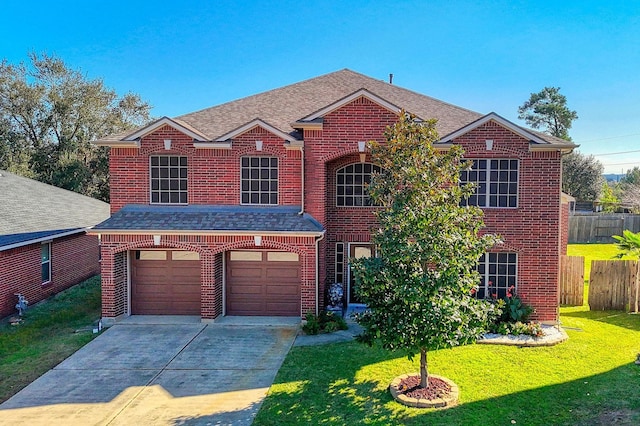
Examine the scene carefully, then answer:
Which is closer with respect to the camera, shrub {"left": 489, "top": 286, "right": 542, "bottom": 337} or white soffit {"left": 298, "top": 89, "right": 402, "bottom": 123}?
shrub {"left": 489, "top": 286, "right": 542, "bottom": 337}

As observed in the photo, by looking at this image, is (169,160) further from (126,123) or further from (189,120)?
(126,123)

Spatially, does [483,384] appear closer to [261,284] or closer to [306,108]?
[261,284]

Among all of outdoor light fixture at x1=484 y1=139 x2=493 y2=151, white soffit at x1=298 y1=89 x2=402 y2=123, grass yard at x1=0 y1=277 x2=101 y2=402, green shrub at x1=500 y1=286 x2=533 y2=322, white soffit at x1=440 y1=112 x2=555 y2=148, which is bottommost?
grass yard at x1=0 y1=277 x2=101 y2=402

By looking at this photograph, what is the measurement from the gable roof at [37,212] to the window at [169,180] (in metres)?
4.52

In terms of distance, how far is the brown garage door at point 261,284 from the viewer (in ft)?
46.9

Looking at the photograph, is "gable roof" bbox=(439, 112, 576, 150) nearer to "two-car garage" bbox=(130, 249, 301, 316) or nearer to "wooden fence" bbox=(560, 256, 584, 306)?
"wooden fence" bbox=(560, 256, 584, 306)

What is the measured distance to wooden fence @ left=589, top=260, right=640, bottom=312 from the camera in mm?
14224

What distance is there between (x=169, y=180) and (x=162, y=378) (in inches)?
274

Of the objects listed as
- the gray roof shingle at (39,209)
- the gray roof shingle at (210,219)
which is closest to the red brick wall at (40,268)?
the gray roof shingle at (39,209)

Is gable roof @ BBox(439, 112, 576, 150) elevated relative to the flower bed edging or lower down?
elevated

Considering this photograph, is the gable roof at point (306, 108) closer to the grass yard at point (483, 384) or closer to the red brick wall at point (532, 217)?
the red brick wall at point (532, 217)

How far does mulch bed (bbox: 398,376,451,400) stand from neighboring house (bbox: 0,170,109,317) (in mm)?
12225

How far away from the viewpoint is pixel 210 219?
13.9 metres

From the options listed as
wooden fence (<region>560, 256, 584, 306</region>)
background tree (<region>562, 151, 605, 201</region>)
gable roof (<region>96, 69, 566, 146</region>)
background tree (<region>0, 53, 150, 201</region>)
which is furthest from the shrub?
background tree (<region>562, 151, 605, 201</region>)
